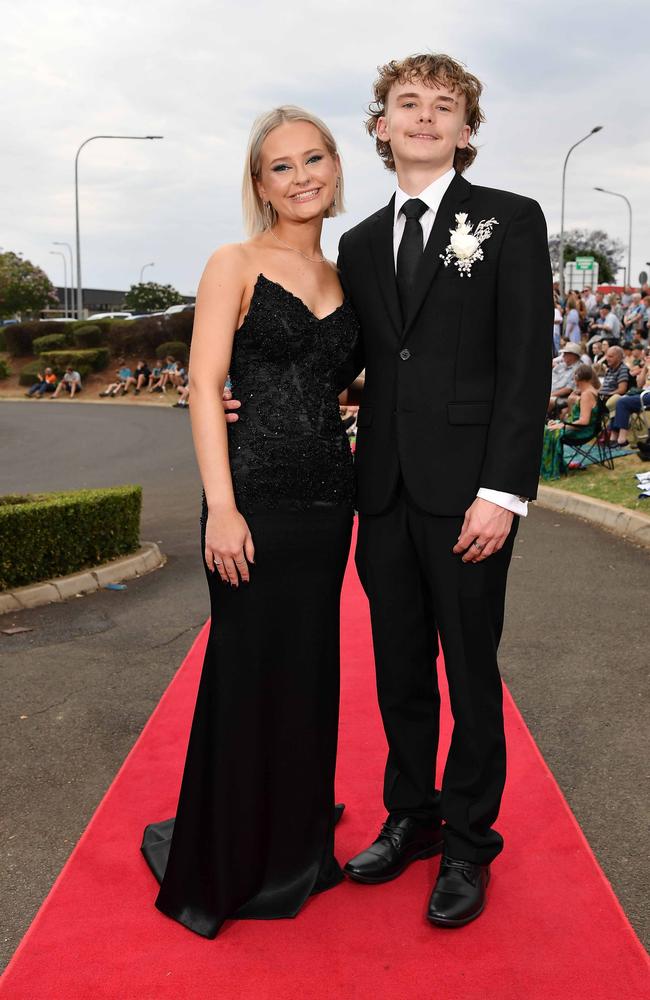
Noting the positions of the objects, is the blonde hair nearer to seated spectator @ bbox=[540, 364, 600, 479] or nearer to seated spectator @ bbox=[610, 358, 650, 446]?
seated spectator @ bbox=[540, 364, 600, 479]

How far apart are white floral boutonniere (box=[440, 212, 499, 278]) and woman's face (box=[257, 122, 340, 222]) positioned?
43 centimetres

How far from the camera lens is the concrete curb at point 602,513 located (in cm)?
875

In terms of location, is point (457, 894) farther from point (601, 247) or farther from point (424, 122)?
point (601, 247)

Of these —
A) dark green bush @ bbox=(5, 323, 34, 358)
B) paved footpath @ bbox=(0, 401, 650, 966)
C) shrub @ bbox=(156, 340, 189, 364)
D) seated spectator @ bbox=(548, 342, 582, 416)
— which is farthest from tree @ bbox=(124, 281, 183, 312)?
paved footpath @ bbox=(0, 401, 650, 966)

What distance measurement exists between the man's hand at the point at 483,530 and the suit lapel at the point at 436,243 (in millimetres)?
543

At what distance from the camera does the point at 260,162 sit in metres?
2.85

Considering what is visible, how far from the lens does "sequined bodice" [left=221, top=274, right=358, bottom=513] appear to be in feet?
8.94

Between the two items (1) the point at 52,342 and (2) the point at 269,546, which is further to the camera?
(1) the point at 52,342

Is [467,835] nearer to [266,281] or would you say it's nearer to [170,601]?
[266,281]

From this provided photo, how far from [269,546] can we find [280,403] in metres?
0.41

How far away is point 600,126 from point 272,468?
120ft

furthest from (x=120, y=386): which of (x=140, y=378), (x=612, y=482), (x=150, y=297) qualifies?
(x=150, y=297)

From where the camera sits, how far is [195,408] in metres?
2.74

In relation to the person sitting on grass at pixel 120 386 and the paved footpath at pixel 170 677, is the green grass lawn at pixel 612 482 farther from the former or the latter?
the person sitting on grass at pixel 120 386
